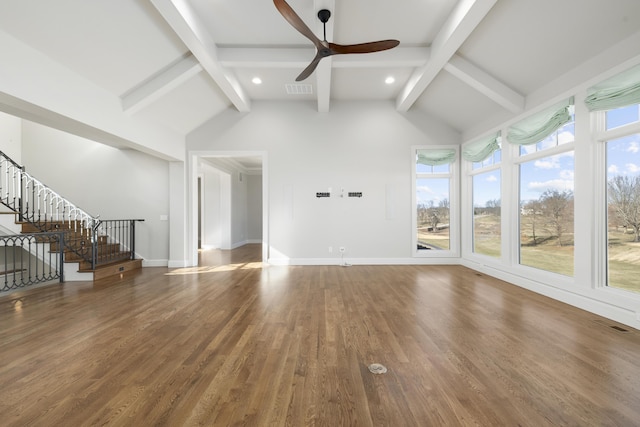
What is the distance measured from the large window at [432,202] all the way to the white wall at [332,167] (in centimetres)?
26

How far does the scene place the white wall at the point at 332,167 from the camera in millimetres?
5812

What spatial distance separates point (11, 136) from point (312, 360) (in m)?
7.95

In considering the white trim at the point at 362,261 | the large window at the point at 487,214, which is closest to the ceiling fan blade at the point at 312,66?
the white trim at the point at 362,261

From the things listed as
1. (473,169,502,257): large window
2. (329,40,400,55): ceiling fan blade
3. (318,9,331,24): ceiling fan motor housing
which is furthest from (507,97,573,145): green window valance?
(318,9,331,24): ceiling fan motor housing

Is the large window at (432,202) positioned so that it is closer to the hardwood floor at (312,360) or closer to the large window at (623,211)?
the hardwood floor at (312,360)

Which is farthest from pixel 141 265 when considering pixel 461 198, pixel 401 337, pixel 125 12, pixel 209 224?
pixel 461 198

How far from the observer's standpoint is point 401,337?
2.38 m

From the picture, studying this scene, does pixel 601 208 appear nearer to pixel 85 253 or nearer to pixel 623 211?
pixel 623 211

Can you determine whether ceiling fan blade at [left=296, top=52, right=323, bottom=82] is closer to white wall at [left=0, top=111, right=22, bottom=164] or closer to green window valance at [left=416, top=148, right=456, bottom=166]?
green window valance at [left=416, top=148, right=456, bottom=166]

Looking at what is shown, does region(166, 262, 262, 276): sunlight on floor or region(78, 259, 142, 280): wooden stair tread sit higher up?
region(78, 259, 142, 280): wooden stair tread

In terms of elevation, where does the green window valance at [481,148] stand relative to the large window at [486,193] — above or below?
above

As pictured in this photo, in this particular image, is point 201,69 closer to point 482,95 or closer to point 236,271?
point 236,271

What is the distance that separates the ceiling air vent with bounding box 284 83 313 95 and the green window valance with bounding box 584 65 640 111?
4057mm

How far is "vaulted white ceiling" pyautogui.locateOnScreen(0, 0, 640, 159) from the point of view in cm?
277
